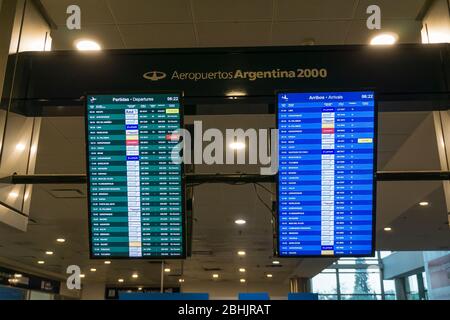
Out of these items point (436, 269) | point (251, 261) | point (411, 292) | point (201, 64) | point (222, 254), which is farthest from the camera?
point (411, 292)

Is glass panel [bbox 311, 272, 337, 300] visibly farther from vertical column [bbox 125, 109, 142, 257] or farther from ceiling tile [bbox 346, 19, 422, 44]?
vertical column [bbox 125, 109, 142, 257]

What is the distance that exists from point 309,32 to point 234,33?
529 millimetres

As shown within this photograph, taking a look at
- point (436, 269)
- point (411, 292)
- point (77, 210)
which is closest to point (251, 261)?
point (436, 269)

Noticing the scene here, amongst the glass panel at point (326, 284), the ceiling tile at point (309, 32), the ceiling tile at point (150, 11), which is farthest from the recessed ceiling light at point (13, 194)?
the glass panel at point (326, 284)

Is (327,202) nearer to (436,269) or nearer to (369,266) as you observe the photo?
(436,269)

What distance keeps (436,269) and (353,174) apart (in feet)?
50.5

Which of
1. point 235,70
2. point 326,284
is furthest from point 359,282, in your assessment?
point 235,70

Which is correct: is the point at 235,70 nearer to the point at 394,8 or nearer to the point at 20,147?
the point at 394,8

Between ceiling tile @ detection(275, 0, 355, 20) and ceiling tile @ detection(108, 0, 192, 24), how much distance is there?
0.61 meters

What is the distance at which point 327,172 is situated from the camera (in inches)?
95.1

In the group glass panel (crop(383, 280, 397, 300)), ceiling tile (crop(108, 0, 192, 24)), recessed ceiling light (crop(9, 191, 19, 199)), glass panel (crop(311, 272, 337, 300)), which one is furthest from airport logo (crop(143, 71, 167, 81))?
Answer: glass panel (crop(383, 280, 397, 300))

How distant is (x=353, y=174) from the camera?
2.40 metres

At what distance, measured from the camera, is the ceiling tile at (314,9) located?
9.25 ft

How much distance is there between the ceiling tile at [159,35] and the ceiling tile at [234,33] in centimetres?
9
